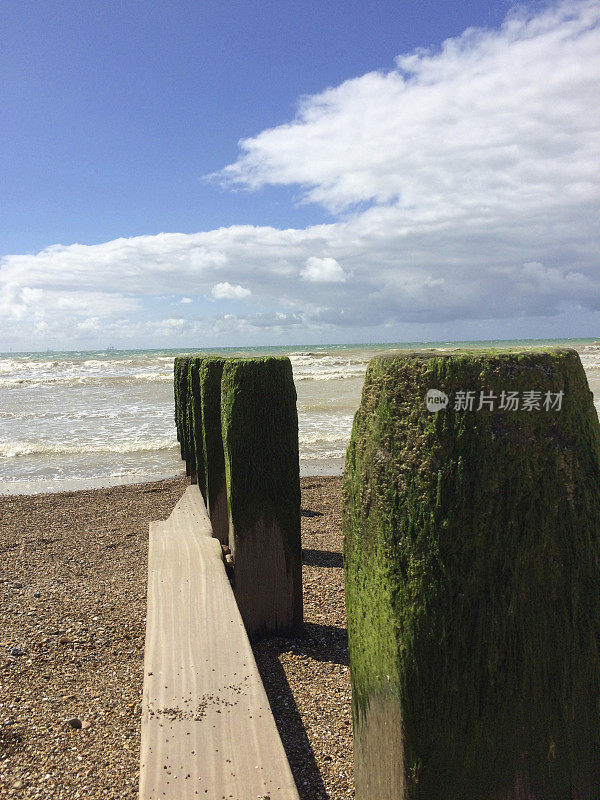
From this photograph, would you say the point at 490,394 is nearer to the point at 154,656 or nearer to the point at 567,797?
the point at 567,797

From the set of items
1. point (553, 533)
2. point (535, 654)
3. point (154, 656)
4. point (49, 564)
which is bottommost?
point (49, 564)

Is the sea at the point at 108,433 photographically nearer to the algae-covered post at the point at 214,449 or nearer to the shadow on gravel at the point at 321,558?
the algae-covered post at the point at 214,449

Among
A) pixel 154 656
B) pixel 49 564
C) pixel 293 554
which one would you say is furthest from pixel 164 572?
pixel 49 564

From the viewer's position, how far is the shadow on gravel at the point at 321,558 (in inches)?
248

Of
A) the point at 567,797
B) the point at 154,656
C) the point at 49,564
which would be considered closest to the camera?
the point at 567,797

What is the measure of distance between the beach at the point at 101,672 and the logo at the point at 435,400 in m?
2.15

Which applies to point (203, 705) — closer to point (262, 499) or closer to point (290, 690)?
point (290, 690)

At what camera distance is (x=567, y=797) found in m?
1.65

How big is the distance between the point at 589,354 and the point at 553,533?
197ft

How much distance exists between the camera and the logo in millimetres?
1578

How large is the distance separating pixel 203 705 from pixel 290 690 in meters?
1.31

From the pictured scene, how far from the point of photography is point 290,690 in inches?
148

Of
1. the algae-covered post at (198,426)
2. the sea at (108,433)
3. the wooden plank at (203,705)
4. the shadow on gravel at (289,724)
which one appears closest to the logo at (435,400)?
the sea at (108,433)

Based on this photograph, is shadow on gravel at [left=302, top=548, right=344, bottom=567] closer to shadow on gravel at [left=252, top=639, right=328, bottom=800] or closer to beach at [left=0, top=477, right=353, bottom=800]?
beach at [left=0, top=477, right=353, bottom=800]
